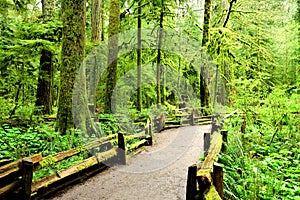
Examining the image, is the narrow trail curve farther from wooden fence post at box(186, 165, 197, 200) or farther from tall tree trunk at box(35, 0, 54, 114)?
tall tree trunk at box(35, 0, 54, 114)

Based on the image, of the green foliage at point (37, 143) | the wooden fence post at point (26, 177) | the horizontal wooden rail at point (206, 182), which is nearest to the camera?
the horizontal wooden rail at point (206, 182)

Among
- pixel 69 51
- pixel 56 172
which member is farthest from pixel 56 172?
pixel 69 51

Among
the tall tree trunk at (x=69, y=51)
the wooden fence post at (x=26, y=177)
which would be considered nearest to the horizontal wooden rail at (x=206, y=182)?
the wooden fence post at (x=26, y=177)

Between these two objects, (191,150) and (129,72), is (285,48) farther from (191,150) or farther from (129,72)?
(191,150)

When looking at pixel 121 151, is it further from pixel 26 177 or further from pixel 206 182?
pixel 206 182

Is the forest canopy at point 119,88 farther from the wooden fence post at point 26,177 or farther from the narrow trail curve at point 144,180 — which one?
the wooden fence post at point 26,177

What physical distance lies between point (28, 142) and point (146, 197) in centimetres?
394

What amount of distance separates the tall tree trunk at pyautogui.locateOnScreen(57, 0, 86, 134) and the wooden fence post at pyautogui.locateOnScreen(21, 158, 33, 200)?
12.1ft

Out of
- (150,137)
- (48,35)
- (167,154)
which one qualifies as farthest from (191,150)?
(48,35)

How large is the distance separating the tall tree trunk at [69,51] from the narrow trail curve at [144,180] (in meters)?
2.46

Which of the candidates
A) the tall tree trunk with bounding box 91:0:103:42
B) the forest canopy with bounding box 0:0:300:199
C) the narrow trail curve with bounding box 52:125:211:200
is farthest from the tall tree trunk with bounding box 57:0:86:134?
the tall tree trunk with bounding box 91:0:103:42

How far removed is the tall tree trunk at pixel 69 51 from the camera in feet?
29.1

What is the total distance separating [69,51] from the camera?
9.05 m

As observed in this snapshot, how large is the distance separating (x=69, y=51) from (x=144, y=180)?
186 inches
